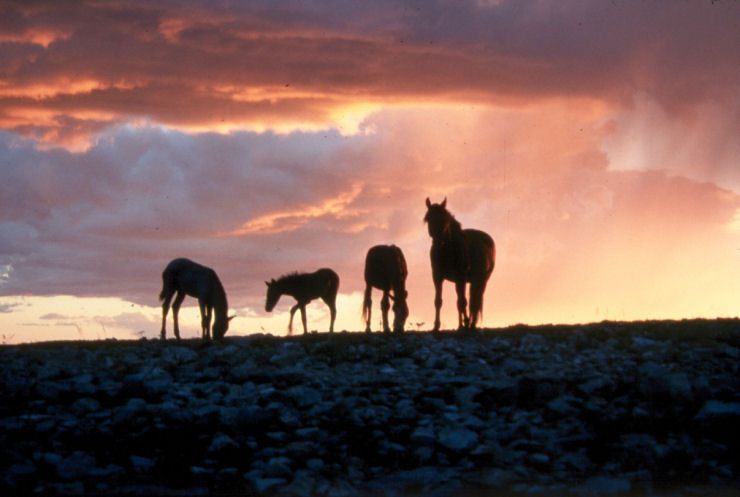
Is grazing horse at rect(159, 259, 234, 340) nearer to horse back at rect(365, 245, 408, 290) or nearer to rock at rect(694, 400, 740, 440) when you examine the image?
horse back at rect(365, 245, 408, 290)

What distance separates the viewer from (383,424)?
379 inches

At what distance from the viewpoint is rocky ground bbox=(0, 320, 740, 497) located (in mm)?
8195

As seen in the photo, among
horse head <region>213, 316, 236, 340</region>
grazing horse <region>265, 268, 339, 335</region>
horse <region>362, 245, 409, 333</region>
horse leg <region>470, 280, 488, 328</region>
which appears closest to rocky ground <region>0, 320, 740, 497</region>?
horse leg <region>470, 280, 488, 328</region>

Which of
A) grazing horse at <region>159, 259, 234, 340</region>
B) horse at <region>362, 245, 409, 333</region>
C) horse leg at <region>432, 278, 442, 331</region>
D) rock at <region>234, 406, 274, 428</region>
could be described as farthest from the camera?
grazing horse at <region>159, 259, 234, 340</region>

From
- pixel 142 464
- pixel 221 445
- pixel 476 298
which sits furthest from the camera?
pixel 476 298

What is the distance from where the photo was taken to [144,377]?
37.3ft

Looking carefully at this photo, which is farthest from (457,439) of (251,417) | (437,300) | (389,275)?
(389,275)

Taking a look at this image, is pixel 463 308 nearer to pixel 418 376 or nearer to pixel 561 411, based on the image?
pixel 418 376

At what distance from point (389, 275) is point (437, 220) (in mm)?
4245

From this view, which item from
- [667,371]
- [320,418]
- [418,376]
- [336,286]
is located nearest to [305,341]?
[418,376]

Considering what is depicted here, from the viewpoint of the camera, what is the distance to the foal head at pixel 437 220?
18359 millimetres

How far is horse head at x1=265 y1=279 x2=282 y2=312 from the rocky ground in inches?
719

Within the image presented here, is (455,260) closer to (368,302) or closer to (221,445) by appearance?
(368,302)

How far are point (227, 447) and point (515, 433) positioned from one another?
332cm
